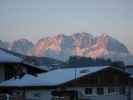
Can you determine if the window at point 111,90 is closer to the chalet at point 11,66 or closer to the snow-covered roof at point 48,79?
the snow-covered roof at point 48,79

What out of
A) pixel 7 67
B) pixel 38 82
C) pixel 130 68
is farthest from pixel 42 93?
pixel 130 68

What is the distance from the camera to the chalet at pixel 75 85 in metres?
43.0

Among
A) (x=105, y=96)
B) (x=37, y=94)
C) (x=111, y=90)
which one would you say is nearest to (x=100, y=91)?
(x=105, y=96)

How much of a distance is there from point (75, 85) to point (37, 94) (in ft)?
11.5

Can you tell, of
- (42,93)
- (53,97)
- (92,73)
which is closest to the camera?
(53,97)

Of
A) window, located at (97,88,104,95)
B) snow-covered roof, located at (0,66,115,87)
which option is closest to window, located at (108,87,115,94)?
window, located at (97,88,104,95)

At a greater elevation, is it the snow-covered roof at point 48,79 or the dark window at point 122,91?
the snow-covered roof at point 48,79

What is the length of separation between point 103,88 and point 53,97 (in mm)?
9691

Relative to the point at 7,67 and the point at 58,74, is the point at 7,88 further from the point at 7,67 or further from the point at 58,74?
the point at 58,74

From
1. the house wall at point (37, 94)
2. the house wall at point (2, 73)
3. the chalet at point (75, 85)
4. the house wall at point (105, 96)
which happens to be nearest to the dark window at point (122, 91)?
the chalet at point (75, 85)

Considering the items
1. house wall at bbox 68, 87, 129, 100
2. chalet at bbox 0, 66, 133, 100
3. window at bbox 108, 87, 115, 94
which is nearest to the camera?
chalet at bbox 0, 66, 133, 100

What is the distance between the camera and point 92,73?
153 feet

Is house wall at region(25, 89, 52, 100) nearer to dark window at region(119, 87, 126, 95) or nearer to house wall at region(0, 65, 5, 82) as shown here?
house wall at region(0, 65, 5, 82)

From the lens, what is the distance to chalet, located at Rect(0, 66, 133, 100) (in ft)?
141
